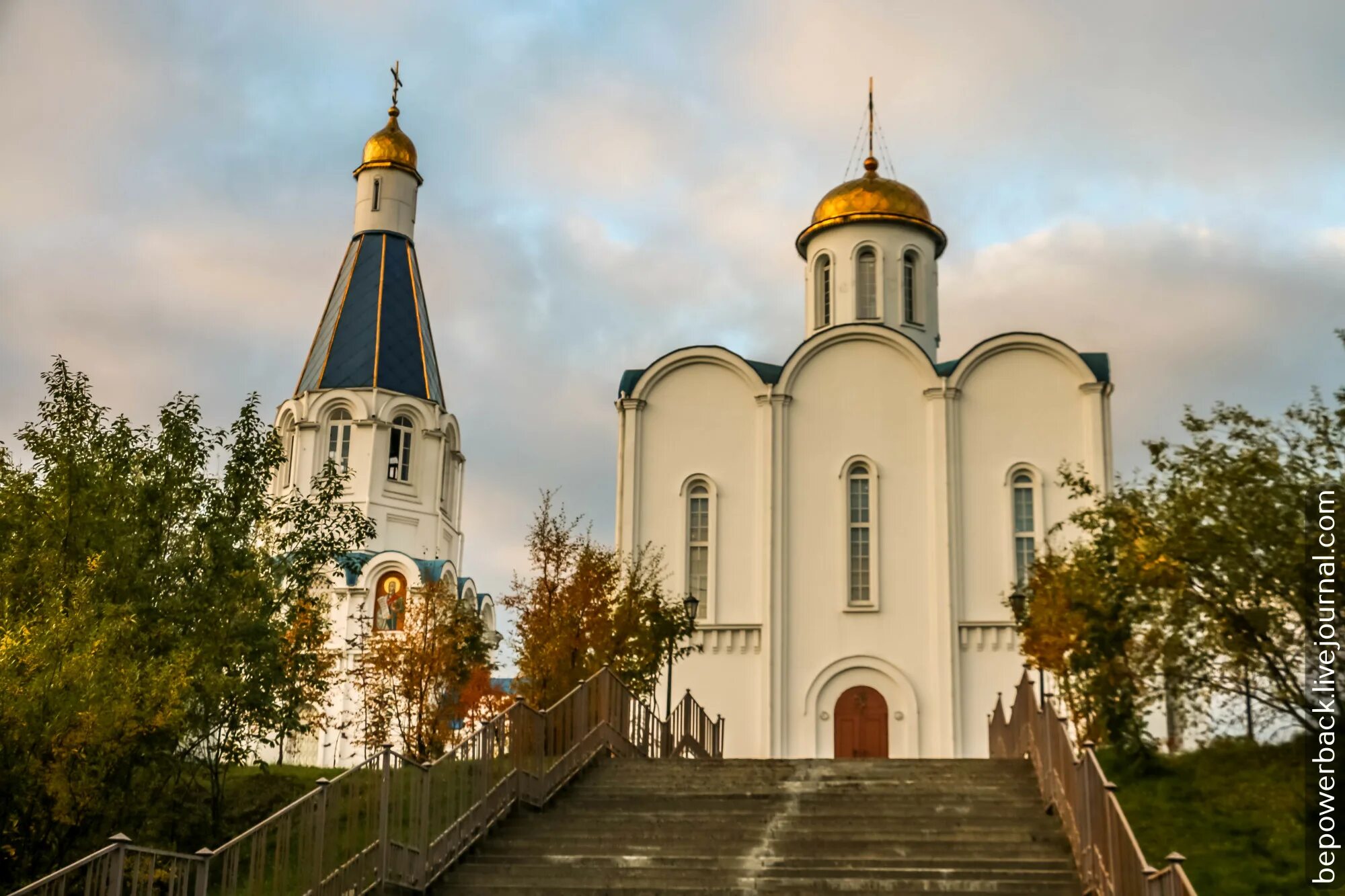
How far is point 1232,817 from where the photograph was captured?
14.8 m

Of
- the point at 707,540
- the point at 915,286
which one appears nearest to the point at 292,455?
the point at 707,540

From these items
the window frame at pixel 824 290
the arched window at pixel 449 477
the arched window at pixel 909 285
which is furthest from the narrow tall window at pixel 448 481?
the arched window at pixel 909 285

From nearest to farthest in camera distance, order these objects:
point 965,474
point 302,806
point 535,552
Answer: point 302,806, point 535,552, point 965,474

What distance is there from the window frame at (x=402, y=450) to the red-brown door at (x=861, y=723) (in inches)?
813

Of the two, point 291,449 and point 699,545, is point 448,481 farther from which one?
point 699,545

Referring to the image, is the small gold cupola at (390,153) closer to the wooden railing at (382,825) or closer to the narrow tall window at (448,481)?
the narrow tall window at (448,481)

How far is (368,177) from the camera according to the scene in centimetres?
4806

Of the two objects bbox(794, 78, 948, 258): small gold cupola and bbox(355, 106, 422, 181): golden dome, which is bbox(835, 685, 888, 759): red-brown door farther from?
bbox(355, 106, 422, 181): golden dome

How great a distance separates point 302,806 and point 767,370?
63.3ft

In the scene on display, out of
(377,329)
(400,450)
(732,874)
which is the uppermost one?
(377,329)

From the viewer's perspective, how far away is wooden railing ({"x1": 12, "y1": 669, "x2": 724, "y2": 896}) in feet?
33.8

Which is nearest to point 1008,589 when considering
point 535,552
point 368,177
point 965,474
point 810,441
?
point 965,474

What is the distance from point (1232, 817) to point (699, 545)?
1455 cm

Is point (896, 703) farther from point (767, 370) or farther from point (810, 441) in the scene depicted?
point (767, 370)
